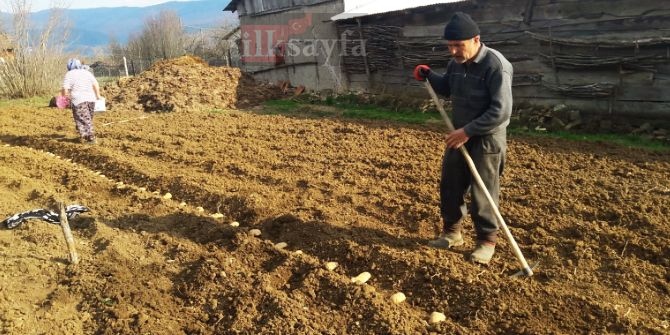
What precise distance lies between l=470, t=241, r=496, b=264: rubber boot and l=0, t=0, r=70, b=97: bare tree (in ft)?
64.3

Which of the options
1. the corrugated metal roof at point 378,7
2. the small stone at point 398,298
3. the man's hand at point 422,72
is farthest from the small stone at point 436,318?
the corrugated metal roof at point 378,7

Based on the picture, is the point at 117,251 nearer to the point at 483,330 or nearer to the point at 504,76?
the point at 483,330

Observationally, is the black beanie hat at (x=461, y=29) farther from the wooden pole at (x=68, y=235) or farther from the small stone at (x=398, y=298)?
the wooden pole at (x=68, y=235)

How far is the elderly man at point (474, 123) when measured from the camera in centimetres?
353

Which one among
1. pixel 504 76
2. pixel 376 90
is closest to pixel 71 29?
pixel 376 90

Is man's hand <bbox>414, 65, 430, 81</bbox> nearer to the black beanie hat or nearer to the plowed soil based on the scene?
the black beanie hat

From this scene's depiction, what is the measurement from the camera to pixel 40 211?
4.57 meters

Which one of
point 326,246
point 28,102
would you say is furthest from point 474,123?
point 28,102

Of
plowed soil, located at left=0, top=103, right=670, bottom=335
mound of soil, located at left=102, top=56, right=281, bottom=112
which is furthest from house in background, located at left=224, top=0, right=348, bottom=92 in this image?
plowed soil, located at left=0, top=103, right=670, bottom=335

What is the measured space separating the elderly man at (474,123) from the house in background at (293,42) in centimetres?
1089

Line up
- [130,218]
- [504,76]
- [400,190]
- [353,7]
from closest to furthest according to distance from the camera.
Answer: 1. [504,76]
2. [130,218]
3. [400,190]
4. [353,7]

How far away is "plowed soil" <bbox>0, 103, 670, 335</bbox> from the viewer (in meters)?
3.23

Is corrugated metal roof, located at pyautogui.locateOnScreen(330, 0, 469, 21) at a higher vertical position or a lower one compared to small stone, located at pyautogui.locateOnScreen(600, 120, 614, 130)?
higher

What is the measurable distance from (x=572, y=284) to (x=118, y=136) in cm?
880
